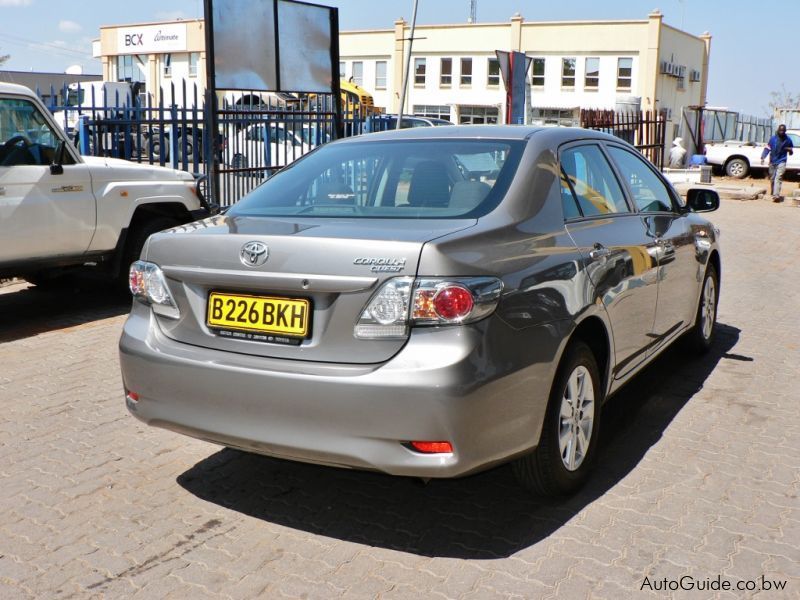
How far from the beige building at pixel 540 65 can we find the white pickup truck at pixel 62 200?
51652 millimetres

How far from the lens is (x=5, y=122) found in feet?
23.9

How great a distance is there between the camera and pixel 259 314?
350cm

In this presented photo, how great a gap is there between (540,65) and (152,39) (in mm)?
35150

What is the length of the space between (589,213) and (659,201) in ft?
4.62

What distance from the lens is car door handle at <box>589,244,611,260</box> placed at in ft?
13.6

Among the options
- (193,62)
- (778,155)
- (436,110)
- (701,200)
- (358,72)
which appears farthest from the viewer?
(193,62)

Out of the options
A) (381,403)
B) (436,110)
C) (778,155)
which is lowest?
(381,403)

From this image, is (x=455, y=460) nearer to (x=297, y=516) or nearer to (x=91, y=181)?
(x=297, y=516)

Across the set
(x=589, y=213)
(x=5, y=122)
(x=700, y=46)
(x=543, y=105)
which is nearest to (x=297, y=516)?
(x=589, y=213)

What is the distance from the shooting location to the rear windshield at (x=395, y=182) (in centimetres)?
393

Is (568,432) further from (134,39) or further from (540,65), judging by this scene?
(134,39)

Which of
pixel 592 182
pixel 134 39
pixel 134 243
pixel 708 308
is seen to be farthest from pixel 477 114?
pixel 592 182

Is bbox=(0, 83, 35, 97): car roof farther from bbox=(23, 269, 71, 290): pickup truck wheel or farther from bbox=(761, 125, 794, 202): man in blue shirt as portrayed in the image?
bbox=(761, 125, 794, 202): man in blue shirt

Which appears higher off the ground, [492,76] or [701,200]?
[492,76]
